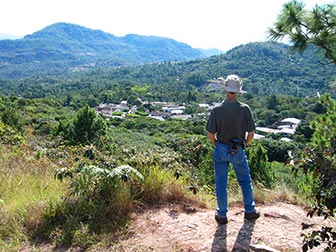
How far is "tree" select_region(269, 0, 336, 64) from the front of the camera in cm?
494

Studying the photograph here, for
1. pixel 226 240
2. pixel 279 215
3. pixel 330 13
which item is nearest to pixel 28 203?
pixel 226 240

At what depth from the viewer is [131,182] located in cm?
279

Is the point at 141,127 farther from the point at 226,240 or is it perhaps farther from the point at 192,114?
the point at 226,240

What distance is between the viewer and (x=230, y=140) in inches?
101

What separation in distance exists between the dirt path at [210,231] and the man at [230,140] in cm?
12

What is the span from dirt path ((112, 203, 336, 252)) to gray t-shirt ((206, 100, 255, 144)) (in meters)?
0.62

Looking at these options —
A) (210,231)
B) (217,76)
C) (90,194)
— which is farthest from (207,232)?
(217,76)

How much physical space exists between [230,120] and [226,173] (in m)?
0.39

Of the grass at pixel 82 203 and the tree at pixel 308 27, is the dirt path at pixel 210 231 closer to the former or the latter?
the grass at pixel 82 203

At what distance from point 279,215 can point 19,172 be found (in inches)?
89.5

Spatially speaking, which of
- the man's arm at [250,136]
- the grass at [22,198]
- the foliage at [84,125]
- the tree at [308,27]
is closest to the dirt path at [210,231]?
Result: the man's arm at [250,136]

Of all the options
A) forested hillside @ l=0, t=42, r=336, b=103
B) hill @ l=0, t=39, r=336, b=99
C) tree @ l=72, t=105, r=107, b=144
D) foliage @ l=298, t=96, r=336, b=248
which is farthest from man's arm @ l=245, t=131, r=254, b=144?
hill @ l=0, t=39, r=336, b=99

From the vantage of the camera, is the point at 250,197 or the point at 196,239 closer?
the point at 196,239

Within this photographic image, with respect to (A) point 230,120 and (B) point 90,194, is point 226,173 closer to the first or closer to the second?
(A) point 230,120
